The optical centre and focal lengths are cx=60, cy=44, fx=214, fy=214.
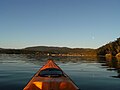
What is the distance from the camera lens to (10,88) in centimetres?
2478

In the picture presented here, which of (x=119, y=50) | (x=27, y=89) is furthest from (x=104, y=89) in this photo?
(x=119, y=50)

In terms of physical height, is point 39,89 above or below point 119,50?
below

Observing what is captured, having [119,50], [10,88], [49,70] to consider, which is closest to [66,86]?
[49,70]

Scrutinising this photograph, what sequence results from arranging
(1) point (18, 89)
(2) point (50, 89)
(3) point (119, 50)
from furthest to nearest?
(3) point (119, 50), (1) point (18, 89), (2) point (50, 89)

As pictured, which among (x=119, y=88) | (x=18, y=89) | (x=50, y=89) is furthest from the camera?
(x=119, y=88)

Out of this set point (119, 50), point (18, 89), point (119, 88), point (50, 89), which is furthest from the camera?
point (119, 50)

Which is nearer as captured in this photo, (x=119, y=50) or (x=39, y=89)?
(x=39, y=89)

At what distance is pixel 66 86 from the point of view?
16.5 m

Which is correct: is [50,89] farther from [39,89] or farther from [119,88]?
[119,88]

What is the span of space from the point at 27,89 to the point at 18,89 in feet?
28.6

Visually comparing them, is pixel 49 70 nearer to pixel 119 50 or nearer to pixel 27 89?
pixel 27 89

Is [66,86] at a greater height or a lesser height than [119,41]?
lesser

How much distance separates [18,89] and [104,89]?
9.90 m

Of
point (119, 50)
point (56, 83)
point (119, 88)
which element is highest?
point (119, 50)
